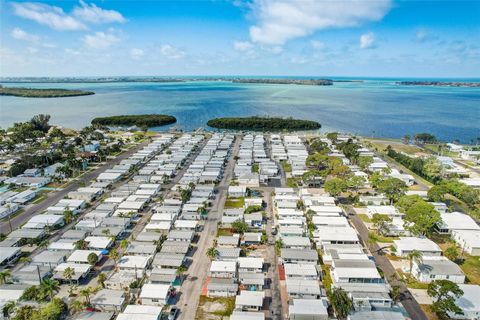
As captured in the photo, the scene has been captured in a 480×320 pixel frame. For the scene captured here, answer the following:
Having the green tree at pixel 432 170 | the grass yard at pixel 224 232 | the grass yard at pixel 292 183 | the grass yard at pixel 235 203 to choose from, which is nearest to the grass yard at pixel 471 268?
the grass yard at pixel 224 232

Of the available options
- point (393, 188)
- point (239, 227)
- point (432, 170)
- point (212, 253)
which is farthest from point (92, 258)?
point (432, 170)

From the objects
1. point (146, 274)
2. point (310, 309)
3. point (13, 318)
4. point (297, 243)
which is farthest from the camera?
point (297, 243)

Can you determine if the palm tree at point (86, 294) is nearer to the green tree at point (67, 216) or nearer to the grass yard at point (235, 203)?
the green tree at point (67, 216)

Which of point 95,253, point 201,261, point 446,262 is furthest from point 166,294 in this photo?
point 446,262

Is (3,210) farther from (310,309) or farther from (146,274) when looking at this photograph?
(310,309)

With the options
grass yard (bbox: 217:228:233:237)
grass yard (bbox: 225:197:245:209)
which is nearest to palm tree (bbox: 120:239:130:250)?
grass yard (bbox: 217:228:233:237)

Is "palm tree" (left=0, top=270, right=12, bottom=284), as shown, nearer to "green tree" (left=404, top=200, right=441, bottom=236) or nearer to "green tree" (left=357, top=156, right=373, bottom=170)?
"green tree" (left=404, top=200, right=441, bottom=236)
